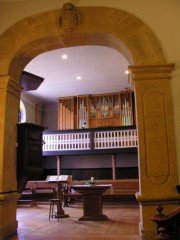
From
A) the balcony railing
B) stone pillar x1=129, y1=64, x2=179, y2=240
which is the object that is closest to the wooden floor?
stone pillar x1=129, y1=64, x2=179, y2=240

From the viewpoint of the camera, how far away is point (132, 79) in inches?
187

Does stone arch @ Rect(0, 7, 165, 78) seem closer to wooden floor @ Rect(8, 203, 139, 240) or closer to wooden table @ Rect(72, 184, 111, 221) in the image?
→ wooden floor @ Rect(8, 203, 139, 240)

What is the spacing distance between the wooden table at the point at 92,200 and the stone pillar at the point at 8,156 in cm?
195

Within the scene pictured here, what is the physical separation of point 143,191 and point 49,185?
7.08 meters


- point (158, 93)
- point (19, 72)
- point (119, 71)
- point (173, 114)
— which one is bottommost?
point (173, 114)

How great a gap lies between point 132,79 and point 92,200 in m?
3.25

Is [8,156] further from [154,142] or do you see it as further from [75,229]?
[154,142]

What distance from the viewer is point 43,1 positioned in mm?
5328

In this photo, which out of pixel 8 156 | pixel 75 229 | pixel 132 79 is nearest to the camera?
pixel 132 79

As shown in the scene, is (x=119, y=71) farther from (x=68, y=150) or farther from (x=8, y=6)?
(x=8, y=6)

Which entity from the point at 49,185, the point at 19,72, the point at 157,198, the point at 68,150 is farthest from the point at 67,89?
the point at 157,198

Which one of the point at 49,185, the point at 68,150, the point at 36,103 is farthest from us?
the point at 36,103

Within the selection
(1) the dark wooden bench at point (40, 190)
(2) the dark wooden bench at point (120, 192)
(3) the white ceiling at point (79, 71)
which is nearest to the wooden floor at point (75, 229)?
(2) the dark wooden bench at point (120, 192)

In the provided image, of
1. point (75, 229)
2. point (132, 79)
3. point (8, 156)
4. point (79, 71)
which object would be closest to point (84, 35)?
point (132, 79)
